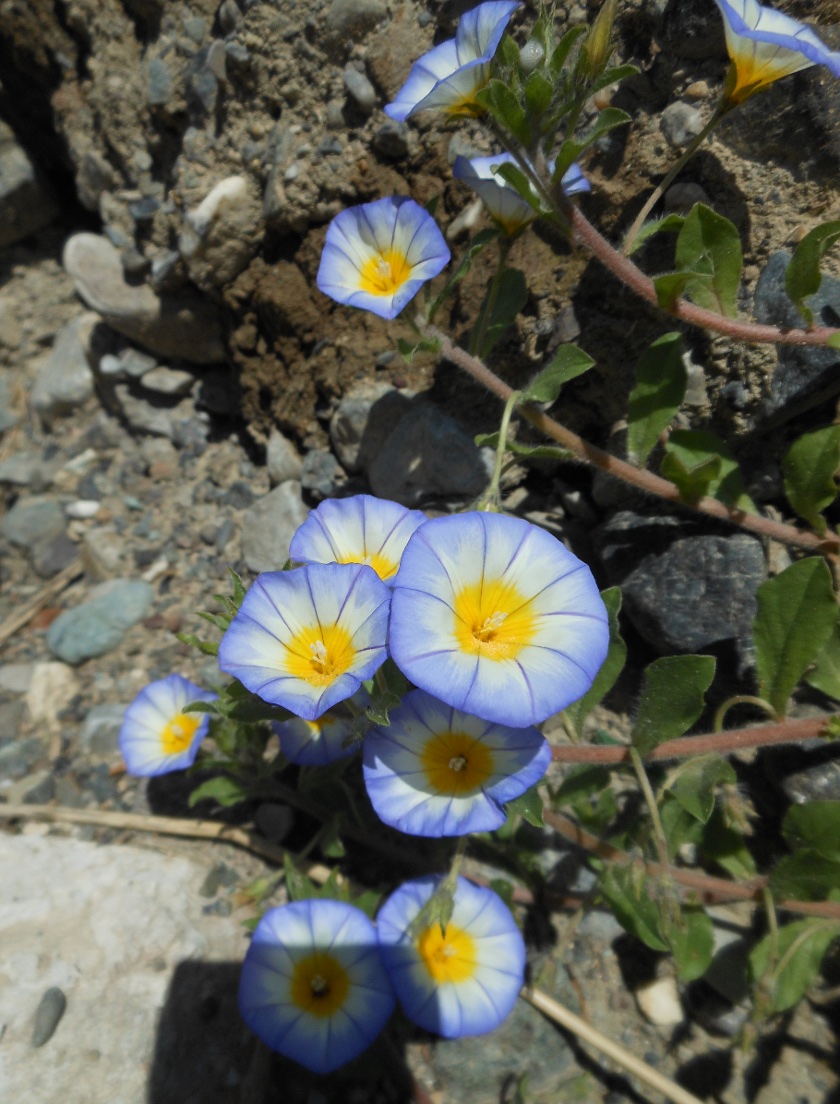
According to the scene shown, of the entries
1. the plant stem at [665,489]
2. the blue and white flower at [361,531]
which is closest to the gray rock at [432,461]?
the plant stem at [665,489]

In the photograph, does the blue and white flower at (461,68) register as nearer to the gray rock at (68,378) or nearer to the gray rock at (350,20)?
the gray rock at (350,20)

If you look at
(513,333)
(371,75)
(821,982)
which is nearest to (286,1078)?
(821,982)

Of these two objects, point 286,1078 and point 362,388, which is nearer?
point 286,1078

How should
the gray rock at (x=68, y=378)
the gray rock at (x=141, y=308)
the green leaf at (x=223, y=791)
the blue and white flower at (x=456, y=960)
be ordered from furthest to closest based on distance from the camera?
1. the gray rock at (x=68, y=378)
2. the gray rock at (x=141, y=308)
3. the green leaf at (x=223, y=791)
4. the blue and white flower at (x=456, y=960)

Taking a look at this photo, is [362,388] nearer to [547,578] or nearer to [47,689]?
[547,578]

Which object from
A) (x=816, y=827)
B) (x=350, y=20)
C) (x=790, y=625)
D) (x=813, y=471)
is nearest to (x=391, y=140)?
(x=350, y=20)
